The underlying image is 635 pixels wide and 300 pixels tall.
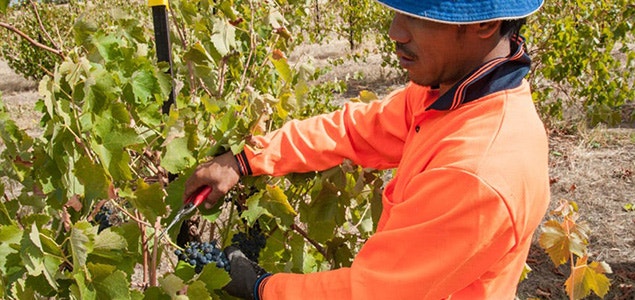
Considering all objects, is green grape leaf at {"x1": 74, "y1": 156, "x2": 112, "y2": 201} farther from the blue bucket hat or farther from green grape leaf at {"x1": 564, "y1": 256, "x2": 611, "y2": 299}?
green grape leaf at {"x1": 564, "y1": 256, "x2": 611, "y2": 299}

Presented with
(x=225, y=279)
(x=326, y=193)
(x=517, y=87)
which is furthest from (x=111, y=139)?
(x=517, y=87)

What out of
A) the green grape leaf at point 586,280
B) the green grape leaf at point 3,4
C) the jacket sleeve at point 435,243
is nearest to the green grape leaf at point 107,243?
the jacket sleeve at point 435,243

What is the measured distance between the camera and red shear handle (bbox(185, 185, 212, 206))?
1.67 m

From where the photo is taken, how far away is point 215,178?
1709mm

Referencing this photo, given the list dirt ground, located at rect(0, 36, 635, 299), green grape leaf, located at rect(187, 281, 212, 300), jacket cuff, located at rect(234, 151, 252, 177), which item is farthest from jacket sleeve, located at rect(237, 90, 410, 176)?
dirt ground, located at rect(0, 36, 635, 299)

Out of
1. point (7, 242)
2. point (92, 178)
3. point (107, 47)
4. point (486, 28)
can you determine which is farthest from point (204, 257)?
point (486, 28)

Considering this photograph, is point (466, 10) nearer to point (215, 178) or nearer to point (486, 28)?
point (486, 28)

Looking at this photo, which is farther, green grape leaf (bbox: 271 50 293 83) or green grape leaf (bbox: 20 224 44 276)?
green grape leaf (bbox: 271 50 293 83)

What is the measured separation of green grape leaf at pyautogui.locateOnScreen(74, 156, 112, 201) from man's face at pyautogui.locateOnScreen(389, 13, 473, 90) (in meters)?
0.72

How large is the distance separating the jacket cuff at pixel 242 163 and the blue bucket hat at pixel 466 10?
2.21ft

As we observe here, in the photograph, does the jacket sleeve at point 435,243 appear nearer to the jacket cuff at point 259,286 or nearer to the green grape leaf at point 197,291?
the jacket cuff at point 259,286

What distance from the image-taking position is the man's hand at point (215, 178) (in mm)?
1708

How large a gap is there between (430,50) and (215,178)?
0.66m

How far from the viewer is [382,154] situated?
1.88m
